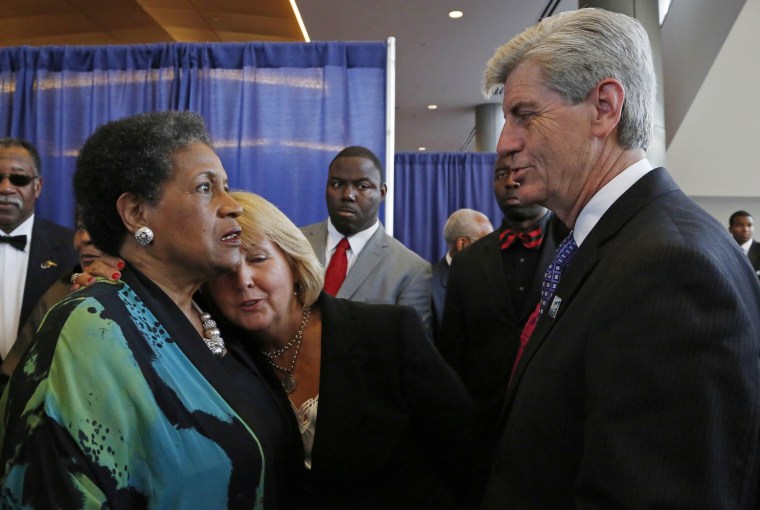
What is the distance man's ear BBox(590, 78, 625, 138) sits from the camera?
118 cm

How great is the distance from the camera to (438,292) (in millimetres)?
3719

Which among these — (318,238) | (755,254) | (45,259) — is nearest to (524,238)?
(318,238)

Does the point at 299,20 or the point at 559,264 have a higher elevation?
the point at 299,20

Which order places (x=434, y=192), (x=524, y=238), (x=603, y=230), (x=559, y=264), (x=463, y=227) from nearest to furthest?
(x=603, y=230), (x=559, y=264), (x=524, y=238), (x=463, y=227), (x=434, y=192)

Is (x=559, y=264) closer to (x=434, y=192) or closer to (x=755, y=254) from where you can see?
(x=755, y=254)

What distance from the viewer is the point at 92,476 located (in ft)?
3.72

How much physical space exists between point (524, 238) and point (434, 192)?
616 cm

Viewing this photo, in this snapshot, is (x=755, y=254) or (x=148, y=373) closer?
(x=148, y=373)

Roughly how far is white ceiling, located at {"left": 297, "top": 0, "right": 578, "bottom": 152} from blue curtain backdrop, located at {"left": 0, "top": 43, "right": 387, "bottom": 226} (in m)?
2.92

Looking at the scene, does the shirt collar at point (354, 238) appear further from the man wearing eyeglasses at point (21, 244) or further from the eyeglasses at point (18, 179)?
the eyeglasses at point (18, 179)

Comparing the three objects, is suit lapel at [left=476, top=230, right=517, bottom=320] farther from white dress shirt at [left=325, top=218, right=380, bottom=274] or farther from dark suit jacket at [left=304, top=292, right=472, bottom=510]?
dark suit jacket at [left=304, top=292, right=472, bottom=510]

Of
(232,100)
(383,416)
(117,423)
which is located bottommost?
(383,416)

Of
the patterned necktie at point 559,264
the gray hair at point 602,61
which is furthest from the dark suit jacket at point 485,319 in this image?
the gray hair at point 602,61

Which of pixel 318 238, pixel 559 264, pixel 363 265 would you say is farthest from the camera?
pixel 318 238
